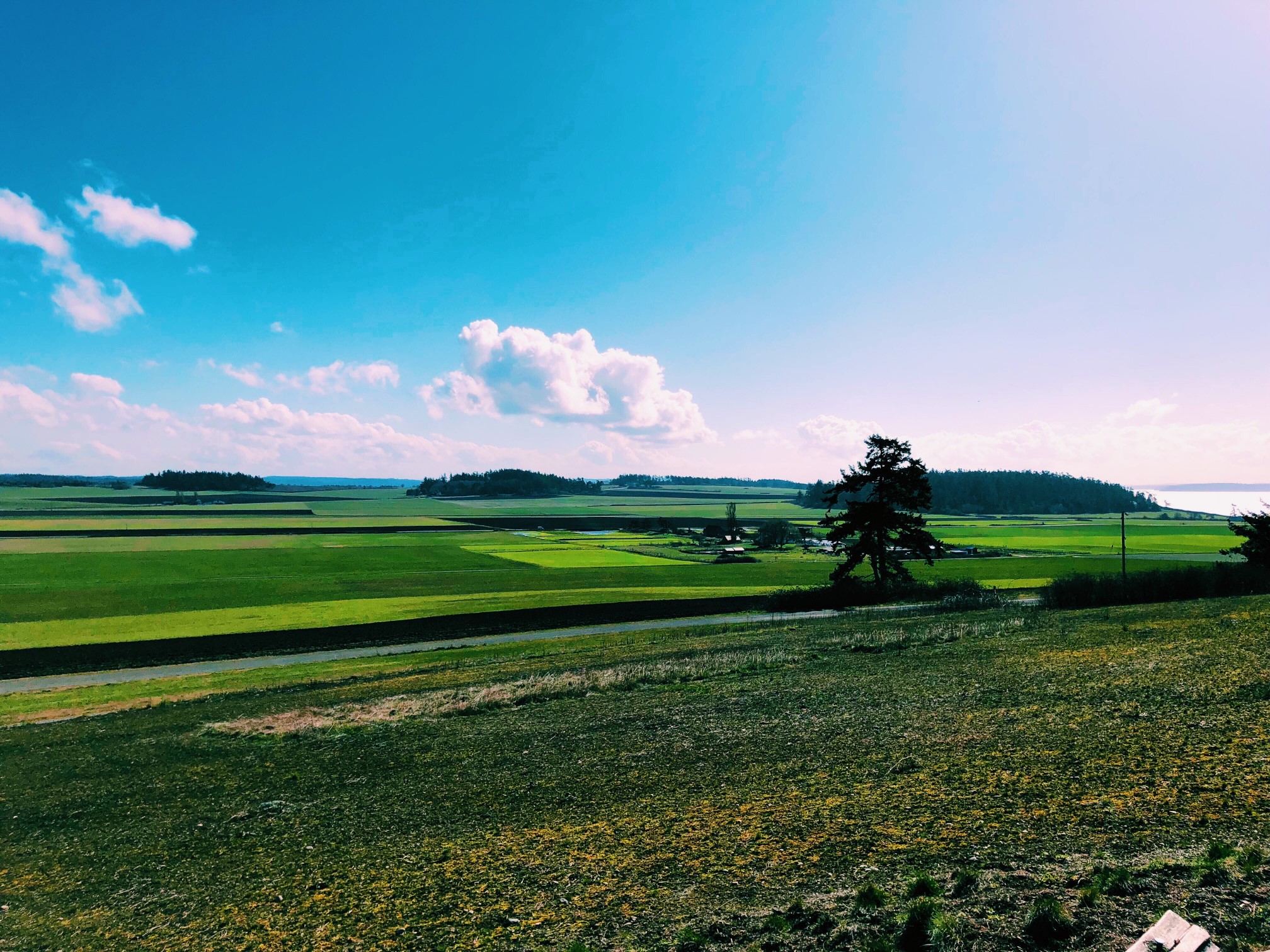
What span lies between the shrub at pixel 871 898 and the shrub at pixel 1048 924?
1425mm

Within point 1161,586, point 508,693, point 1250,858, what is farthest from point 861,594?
point 1250,858

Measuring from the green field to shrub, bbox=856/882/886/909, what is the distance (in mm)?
41112

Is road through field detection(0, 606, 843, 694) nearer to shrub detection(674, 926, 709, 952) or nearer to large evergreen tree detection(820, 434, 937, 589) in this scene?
large evergreen tree detection(820, 434, 937, 589)

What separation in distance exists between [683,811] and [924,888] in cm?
446

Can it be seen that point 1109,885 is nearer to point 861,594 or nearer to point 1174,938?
point 1174,938

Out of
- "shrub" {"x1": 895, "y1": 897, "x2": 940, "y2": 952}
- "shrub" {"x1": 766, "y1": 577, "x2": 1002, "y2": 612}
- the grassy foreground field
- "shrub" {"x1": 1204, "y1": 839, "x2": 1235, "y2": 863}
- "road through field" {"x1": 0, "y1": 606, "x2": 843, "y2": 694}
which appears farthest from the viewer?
"shrub" {"x1": 766, "y1": 577, "x2": 1002, "y2": 612}

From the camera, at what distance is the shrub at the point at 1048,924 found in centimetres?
619

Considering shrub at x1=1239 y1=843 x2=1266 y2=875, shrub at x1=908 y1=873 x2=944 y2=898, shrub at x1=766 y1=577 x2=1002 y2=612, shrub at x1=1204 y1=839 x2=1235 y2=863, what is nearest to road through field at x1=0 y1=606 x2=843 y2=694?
shrub at x1=766 y1=577 x2=1002 y2=612

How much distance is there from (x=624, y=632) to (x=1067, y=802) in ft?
100

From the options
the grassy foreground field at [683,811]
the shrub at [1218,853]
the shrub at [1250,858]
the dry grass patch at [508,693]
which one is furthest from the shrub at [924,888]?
the dry grass patch at [508,693]

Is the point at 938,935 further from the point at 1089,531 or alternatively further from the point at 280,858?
Result: the point at 1089,531

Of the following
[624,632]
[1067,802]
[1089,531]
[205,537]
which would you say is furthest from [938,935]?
[1089,531]

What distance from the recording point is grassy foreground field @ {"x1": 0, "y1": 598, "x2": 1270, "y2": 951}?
753 cm

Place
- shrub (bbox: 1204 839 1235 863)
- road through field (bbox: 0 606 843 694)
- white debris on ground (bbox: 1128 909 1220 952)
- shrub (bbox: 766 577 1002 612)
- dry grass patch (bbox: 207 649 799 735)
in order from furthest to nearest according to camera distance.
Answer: shrub (bbox: 766 577 1002 612) → road through field (bbox: 0 606 843 694) → dry grass patch (bbox: 207 649 799 735) → shrub (bbox: 1204 839 1235 863) → white debris on ground (bbox: 1128 909 1220 952)
